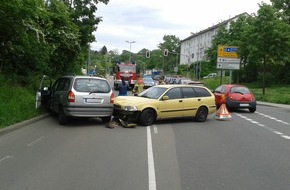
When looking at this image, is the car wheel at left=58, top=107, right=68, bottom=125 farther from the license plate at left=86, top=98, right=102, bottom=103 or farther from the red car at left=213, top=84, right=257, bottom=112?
the red car at left=213, top=84, right=257, bottom=112

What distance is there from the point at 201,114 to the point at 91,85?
447cm

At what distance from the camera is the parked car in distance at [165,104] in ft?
44.5

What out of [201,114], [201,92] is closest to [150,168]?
[201,114]

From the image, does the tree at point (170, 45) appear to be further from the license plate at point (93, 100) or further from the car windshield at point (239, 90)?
the license plate at point (93, 100)

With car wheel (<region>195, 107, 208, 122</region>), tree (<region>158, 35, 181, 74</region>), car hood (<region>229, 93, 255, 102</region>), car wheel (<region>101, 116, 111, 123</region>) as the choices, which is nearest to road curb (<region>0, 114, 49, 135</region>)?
car wheel (<region>101, 116, 111, 123</region>)

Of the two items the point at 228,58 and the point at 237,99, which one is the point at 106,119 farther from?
the point at 228,58

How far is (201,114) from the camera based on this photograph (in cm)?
1541

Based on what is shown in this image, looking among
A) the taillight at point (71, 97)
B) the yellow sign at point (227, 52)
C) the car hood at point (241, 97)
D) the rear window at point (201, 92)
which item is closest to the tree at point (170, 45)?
the yellow sign at point (227, 52)

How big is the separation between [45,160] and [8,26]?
9.33 metres

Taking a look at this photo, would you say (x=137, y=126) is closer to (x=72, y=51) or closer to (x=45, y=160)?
(x=45, y=160)

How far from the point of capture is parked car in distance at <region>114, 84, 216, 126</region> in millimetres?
13555

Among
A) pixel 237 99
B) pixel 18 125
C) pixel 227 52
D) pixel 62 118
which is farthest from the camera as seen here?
pixel 227 52

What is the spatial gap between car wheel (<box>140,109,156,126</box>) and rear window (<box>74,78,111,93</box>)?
1393mm

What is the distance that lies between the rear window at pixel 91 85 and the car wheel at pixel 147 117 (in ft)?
4.57
